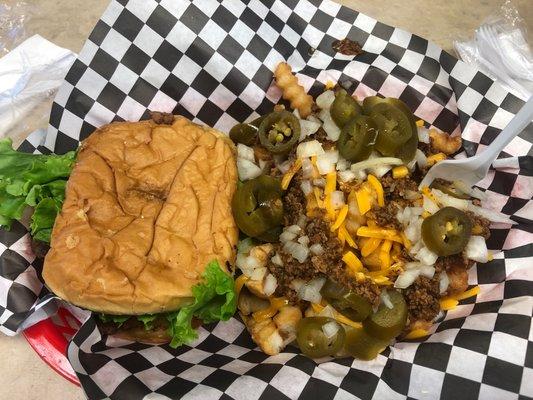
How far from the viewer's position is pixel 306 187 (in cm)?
254

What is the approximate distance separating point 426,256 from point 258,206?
0.77 metres

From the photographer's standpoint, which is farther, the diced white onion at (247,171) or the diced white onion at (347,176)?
the diced white onion at (247,171)

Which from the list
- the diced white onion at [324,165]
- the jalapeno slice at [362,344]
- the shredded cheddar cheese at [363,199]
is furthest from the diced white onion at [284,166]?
the jalapeno slice at [362,344]

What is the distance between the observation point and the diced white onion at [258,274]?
250 centimetres

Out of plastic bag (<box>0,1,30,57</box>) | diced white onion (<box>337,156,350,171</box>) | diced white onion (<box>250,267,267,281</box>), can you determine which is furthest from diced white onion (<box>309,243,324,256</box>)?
plastic bag (<box>0,1,30,57</box>)

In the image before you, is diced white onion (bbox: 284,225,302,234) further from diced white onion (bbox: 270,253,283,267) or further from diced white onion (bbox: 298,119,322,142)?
diced white onion (bbox: 298,119,322,142)

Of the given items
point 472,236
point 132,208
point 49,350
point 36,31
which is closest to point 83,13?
point 36,31

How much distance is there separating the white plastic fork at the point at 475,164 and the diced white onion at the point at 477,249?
0.31 meters

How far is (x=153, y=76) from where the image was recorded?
2.87 m

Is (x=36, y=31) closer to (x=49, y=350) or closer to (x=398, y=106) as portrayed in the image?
(x=49, y=350)

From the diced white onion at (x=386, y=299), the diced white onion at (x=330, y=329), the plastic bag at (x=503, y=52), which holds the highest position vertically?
the plastic bag at (x=503, y=52)

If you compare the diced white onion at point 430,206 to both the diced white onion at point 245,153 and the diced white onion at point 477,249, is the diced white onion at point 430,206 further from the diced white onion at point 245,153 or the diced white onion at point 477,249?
Answer: the diced white onion at point 245,153

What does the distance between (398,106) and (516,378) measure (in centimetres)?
132

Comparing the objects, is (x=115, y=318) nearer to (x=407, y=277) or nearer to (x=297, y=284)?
(x=297, y=284)
